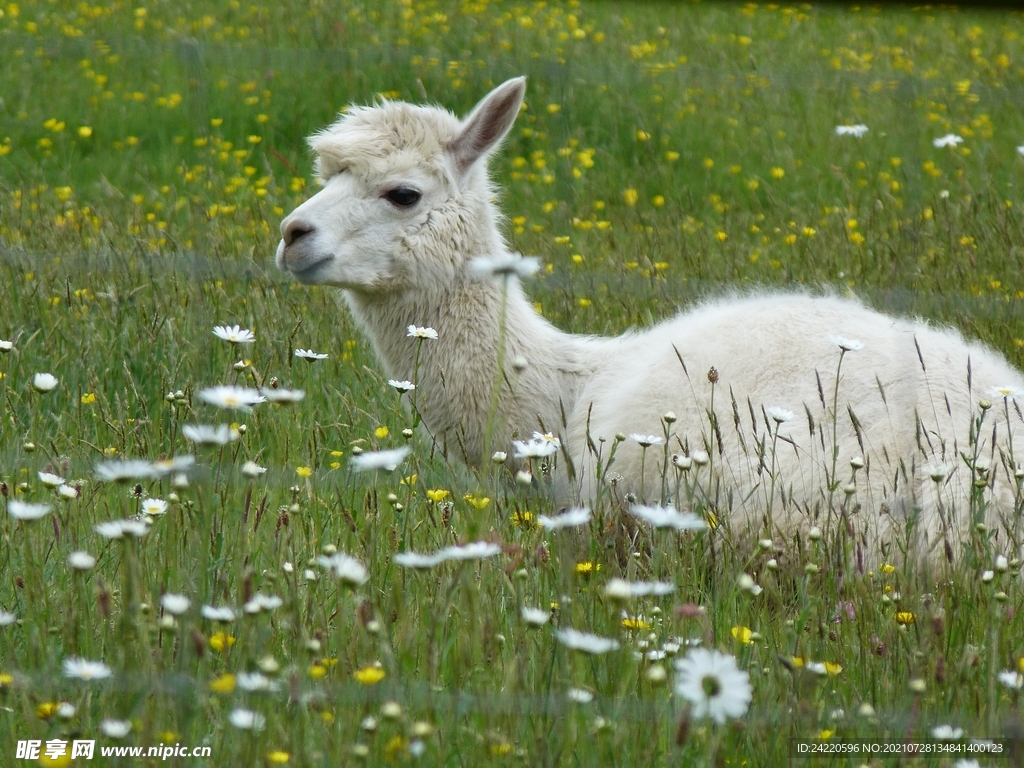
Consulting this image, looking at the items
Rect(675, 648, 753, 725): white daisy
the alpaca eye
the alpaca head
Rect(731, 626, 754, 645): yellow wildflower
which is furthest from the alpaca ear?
Rect(675, 648, 753, 725): white daisy

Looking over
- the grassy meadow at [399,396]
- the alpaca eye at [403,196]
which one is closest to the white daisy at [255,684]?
the grassy meadow at [399,396]

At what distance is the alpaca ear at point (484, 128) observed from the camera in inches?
175

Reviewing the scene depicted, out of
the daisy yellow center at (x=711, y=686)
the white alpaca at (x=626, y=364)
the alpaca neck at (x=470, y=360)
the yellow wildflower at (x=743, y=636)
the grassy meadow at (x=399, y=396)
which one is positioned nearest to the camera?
the daisy yellow center at (x=711, y=686)

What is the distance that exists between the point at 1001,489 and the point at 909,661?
86 cm

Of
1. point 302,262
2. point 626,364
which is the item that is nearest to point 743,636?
point 626,364

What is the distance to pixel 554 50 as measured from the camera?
988 centimetres

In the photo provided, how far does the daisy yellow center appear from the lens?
5.08 ft

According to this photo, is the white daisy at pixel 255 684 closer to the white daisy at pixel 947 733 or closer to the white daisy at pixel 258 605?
the white daisy at pixel 258 605

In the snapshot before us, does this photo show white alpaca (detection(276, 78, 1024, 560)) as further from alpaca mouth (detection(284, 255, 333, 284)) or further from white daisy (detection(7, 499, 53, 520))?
white daisy (detection(7, 499, 53, 520))

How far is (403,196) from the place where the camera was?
4.35m

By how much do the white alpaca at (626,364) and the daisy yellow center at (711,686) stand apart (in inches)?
64.2

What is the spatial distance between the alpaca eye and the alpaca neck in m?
0.32

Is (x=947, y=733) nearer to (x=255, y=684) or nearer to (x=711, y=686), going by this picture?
(x=711, y=686)

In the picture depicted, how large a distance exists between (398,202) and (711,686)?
10.0 feet
